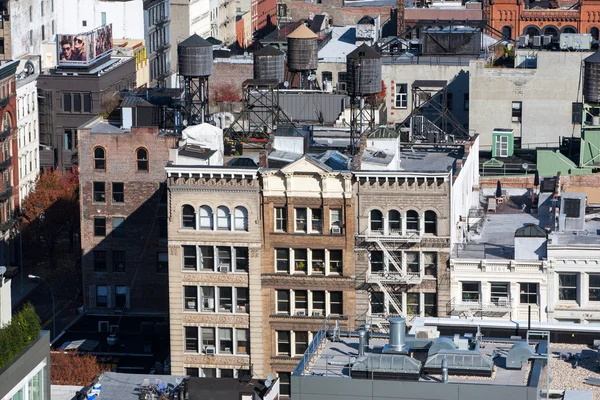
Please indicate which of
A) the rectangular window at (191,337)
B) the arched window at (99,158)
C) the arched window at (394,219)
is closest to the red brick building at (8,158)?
the arched window at (99,158)

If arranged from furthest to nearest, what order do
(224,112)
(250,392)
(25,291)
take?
1. (25,291)
2. (224,112)
3. (250,392)

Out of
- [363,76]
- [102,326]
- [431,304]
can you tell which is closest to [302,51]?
[363,76]

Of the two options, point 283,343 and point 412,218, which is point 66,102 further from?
point 412,218

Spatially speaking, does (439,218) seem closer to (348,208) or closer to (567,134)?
(348,208)

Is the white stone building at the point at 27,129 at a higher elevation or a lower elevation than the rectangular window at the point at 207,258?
higher

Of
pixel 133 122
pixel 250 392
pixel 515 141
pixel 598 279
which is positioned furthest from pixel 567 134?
pixel 250 392

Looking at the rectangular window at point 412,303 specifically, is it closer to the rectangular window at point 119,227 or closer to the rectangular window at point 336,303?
the rectangular window at point 336,303

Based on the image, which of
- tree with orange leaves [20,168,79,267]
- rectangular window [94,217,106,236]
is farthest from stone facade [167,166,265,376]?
tree with orange leaves [20,168,79,267]
